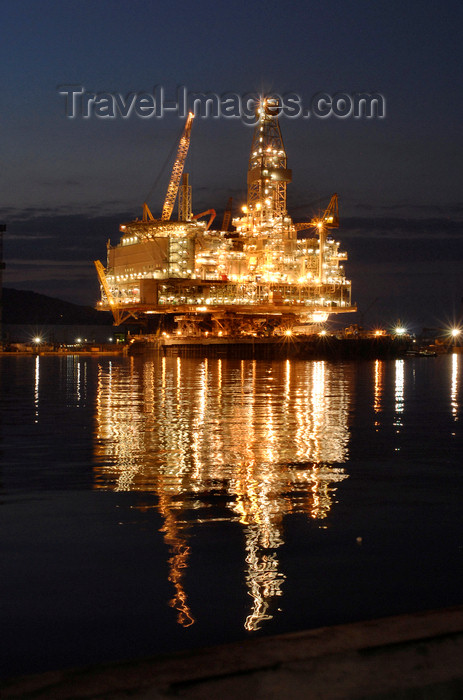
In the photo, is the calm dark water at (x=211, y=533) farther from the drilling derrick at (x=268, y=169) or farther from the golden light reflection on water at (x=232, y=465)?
the drilling derrick at (x=268, y=169)

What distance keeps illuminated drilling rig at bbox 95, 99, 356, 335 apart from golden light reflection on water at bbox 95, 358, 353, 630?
99.8 metres

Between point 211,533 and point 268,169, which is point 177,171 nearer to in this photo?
point 268,169

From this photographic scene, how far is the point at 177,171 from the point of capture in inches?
5851

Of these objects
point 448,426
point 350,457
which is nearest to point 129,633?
point 350,457

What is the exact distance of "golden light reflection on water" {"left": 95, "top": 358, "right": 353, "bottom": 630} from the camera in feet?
30.3

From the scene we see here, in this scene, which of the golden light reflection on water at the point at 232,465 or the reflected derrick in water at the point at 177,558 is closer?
the reflected derrick in water at the point at 177,558

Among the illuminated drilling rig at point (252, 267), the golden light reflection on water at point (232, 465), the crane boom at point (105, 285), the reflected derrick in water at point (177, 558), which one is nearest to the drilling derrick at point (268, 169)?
the illuminated drilling rig at point (252, 267)

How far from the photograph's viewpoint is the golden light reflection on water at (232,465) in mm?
9241

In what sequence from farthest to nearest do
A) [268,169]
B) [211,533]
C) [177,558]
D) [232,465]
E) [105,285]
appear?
[105,285] → [268,169] → [232,465] → [211,533] → [177,558]

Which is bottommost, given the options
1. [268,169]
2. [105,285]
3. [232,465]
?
[232,465]

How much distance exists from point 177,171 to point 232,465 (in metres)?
139

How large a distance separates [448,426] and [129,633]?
20111mm

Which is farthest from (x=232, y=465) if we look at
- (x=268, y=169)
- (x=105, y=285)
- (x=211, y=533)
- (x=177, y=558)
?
(x=105, y=285)

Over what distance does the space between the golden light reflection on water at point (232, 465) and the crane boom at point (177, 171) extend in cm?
11923
